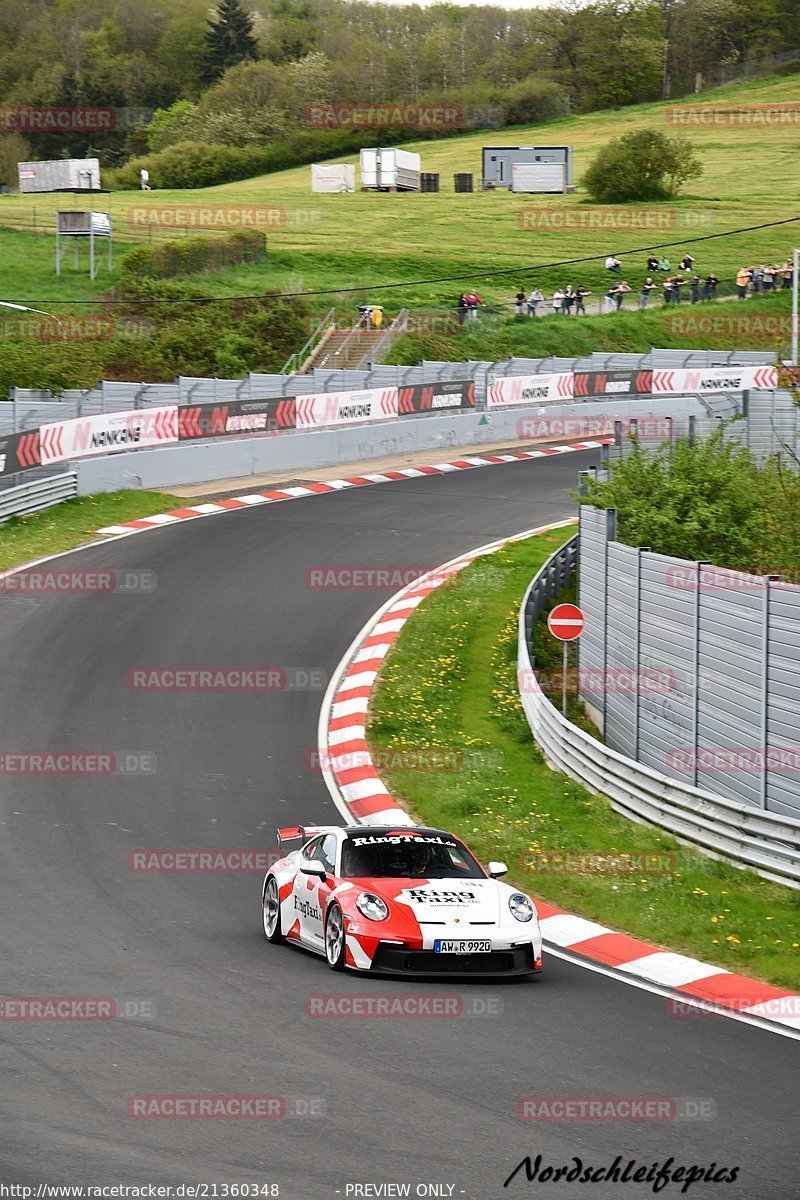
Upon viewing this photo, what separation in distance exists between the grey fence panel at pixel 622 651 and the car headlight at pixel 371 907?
746cm

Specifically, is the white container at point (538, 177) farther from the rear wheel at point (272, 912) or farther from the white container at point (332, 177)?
the rear wheel at point (272, 912)

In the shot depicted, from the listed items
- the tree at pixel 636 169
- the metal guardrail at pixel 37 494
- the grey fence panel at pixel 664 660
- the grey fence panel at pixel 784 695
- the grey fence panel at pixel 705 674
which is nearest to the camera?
the grey fence panel at pixel 784 695

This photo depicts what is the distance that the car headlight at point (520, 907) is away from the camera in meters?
11.8

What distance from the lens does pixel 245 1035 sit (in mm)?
9805

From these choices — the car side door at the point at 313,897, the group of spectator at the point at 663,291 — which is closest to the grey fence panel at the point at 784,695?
the car side door at the point at 313,897

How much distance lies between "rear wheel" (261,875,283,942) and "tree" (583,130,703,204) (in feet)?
300

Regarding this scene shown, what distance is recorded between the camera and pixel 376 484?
3728 centimetres

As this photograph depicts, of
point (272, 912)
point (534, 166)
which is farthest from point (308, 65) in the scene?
point (272, 912)

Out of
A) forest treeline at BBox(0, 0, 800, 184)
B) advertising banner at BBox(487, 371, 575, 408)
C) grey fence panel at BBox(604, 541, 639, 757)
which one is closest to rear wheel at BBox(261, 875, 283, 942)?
grey fence panel at BBox(604, 541, 639, 757)

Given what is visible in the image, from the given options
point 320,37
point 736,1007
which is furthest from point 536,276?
point 320,37

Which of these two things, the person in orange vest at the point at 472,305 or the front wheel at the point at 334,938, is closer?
the front wheel at the point at 334,938

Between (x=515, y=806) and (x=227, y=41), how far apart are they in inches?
6021

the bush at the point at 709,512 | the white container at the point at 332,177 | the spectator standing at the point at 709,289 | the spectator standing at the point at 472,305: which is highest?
the white container at the point at 332,177

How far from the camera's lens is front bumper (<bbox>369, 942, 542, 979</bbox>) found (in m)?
11.4
